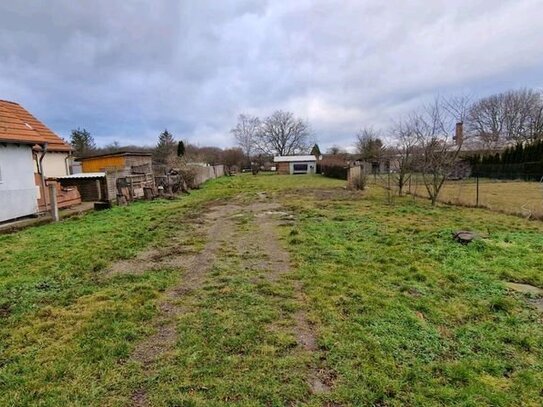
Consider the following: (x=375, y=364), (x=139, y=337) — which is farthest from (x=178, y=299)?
(x=375, y=364)

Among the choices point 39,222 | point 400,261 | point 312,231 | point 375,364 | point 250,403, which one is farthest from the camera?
point 39,222

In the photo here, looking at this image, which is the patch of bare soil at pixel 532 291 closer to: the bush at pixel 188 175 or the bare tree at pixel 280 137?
the bush at pixel 188 175

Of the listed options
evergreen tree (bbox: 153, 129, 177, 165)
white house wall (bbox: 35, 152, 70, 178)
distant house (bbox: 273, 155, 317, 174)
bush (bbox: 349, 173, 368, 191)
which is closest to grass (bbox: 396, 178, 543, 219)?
bush (bbox: 349, 173, 368, 191)

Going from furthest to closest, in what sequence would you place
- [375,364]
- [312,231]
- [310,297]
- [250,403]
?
1. [312,231]
2. [310,297]
3. [375,364]
4. [250,403]

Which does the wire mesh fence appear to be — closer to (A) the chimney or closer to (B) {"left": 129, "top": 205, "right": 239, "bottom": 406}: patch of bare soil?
(A) the chimney

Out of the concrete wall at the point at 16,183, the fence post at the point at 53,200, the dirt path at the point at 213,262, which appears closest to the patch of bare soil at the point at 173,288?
the dirt path at the point at 213,262

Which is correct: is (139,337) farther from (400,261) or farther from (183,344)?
(400,261)

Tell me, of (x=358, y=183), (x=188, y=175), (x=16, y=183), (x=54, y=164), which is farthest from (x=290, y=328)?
(x=188, y=175)

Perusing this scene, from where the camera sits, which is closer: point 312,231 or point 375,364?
point 375,364

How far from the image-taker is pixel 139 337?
3.29 m

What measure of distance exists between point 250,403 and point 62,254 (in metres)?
5.58

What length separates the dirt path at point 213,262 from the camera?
9.63 ft

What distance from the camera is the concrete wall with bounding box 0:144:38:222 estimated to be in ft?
31.9

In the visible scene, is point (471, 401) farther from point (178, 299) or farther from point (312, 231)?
point (312, 231)
